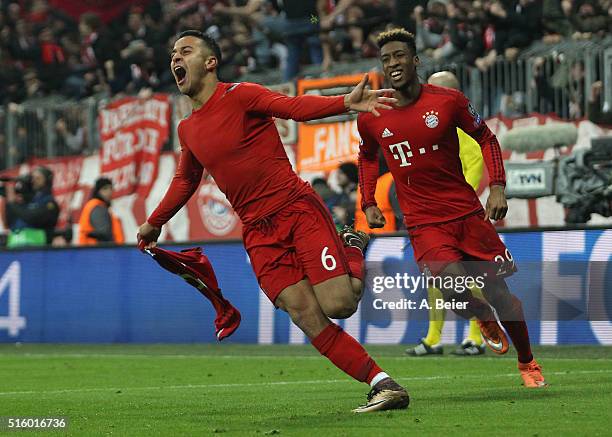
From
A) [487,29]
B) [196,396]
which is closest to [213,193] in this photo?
[487,29]

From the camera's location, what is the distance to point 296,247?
7.54m

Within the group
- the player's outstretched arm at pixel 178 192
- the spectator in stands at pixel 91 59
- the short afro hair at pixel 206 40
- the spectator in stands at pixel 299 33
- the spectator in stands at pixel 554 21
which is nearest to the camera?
the short afro hair at pixel 206 40

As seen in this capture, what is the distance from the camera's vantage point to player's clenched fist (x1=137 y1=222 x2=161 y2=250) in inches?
320

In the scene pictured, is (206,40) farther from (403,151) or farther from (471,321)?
(471,321)

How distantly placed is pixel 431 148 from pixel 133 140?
1271 centimetres

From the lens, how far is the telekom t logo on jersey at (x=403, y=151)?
8859mm

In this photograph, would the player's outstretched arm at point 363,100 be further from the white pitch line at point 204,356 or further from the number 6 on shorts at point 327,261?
the white pitch line at point 204,356

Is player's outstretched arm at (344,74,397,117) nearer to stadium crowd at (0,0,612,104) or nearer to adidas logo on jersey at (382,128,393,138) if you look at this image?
adidas logo on jersey at (382,128,393,138)

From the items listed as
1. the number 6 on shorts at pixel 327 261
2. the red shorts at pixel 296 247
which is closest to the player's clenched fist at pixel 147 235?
the red shorts at pixel 296 247

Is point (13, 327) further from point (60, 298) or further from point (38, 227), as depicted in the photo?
point (38, 227)

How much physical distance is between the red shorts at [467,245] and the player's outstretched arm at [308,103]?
1.91 meters

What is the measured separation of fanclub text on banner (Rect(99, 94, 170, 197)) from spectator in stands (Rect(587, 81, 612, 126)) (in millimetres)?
7366

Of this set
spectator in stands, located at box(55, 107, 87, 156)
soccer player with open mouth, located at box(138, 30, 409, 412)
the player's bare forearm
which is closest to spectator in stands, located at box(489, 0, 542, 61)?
the player's bare forearm

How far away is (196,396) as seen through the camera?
362 inches
